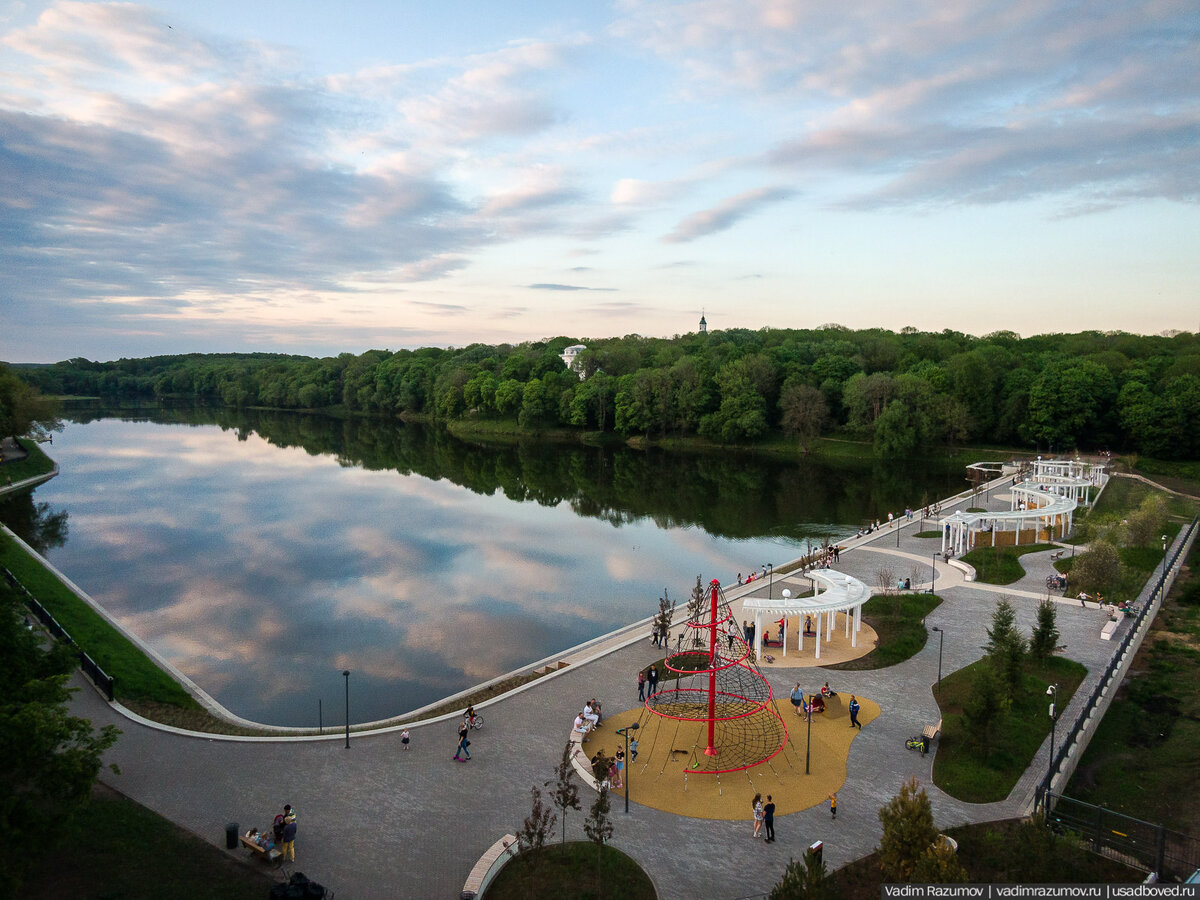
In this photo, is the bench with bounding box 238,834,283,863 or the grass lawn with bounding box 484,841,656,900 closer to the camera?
the grass lawn with bounding box 484,841,656,900

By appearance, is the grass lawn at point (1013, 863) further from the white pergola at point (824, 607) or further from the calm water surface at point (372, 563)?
the calm water surface at point (372, 563)

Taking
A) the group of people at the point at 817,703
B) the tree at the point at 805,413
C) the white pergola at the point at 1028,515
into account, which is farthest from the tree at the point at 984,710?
the tree at the point at 805,413

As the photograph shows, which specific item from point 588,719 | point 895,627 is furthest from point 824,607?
point 588,719

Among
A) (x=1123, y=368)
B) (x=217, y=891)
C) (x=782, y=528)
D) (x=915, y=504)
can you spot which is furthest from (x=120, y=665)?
(x=1123, y=368)

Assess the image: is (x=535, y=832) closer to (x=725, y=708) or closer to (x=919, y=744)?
(x=725, y=708)

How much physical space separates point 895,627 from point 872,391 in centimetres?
6131

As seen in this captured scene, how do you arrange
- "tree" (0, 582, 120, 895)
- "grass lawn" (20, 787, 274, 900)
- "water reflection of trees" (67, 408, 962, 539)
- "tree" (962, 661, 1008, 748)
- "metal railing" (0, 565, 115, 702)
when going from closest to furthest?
"tree" (0, 582, 120, 895)
"grass lawn" (20, 787, 274, 900)
"tree" (962, 661, 1008, 748)
"metal railing" (0, 565, 115, 702)
"water reflection of trees" (67, 408, 962, 539)

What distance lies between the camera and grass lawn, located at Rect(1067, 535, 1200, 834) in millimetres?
16812

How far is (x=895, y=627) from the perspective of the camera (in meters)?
28.6

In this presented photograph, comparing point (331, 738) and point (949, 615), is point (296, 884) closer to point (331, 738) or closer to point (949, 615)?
point (331, 738)

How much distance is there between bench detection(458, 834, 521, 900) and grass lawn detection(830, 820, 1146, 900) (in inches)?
244

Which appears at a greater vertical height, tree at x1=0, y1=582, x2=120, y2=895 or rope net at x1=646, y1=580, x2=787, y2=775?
tree at x1=0, y1=582, x2=120, y2=895

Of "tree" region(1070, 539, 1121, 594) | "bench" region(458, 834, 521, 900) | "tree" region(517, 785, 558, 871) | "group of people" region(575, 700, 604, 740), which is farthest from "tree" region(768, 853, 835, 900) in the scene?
"tree" region(1070, 539, 1121, 594)

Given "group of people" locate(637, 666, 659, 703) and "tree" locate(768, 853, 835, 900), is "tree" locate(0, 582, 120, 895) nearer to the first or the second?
"tree" locate(768, 853, 835, 900)
